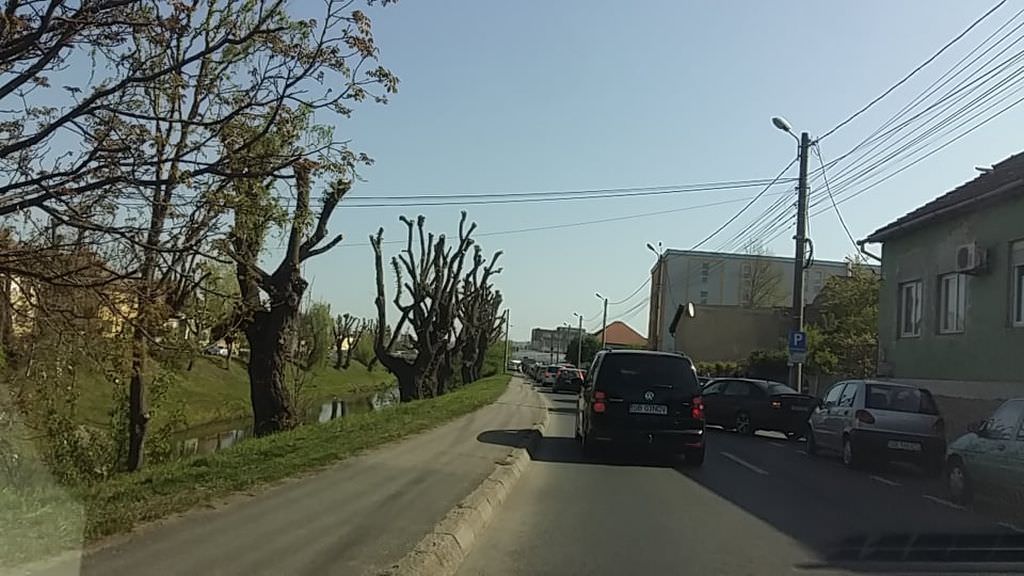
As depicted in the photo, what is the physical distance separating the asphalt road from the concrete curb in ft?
0.43

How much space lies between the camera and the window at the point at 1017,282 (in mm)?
20203

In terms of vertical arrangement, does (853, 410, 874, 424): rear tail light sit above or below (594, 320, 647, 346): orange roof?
below

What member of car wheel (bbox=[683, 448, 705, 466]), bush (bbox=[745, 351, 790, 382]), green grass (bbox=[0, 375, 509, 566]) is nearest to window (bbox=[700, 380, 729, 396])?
car wheel (bbox=[683, 448, 705, 466])

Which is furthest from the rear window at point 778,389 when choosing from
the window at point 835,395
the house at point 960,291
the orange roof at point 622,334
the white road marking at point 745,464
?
the orange roof at point 622,334

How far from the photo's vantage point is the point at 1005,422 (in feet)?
41.4

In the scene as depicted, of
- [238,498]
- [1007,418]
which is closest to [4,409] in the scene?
[238,498]

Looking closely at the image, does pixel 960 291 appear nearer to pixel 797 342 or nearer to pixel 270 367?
pixel 797 342

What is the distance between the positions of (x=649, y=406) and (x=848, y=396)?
4.37 metres

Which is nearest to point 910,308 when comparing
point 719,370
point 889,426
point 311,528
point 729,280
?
point 889,426

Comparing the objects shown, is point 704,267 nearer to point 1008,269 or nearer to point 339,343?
point 339,343

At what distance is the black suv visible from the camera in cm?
1574

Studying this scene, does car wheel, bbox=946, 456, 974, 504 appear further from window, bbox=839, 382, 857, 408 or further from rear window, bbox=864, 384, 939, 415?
window, bbox=839, 382, 857, 408

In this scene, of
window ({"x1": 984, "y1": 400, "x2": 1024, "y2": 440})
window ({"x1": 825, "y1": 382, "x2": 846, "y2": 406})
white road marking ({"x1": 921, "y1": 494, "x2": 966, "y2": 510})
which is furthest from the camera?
window ({"x1": 825, "y1": 382, "x2": 846, "y2": 406})

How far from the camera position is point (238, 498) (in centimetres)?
959
